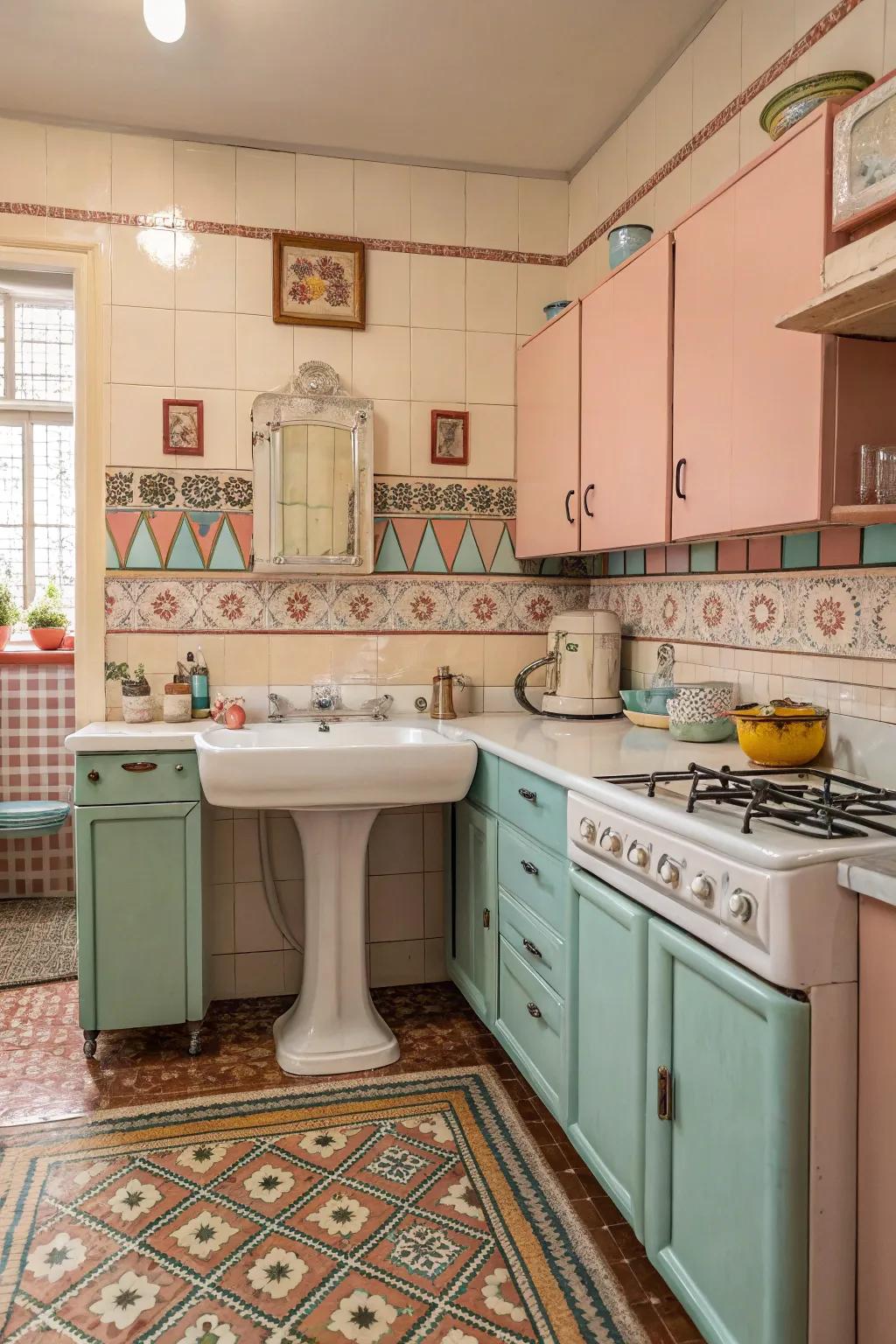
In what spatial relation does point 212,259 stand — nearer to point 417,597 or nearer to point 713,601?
point 417,597

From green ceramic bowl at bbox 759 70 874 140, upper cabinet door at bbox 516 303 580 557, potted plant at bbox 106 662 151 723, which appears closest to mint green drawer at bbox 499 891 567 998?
upper cabinet door at bbox 516 303 580 557

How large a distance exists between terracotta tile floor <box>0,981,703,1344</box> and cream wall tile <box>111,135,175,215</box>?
8.30ft

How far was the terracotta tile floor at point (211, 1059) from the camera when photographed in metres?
2.28

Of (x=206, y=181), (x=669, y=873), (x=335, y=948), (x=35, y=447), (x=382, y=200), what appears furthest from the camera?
(x=35, y=447)

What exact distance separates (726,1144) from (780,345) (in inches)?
53.4

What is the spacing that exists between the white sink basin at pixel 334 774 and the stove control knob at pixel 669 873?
1080 mm

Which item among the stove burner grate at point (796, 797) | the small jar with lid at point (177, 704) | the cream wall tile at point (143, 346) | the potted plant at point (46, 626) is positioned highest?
the cream wall tile at point (143, 346)

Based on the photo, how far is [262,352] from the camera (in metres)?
3.10

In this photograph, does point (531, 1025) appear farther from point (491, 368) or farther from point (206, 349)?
point (206, 349)

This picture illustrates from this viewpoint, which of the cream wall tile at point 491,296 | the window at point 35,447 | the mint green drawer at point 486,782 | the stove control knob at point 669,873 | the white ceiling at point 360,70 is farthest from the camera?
the window at point 35,447

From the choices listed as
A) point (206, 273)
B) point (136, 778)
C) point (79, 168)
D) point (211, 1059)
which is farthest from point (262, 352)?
point (211, 1059)

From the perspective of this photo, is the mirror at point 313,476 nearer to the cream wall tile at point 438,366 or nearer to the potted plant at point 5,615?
the cream wall tile at point 438,366

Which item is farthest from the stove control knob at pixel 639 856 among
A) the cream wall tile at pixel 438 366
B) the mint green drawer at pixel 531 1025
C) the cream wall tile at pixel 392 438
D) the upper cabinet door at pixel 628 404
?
the cream wall tile at pixel 438 366

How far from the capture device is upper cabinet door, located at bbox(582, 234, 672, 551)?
222 centimetres
